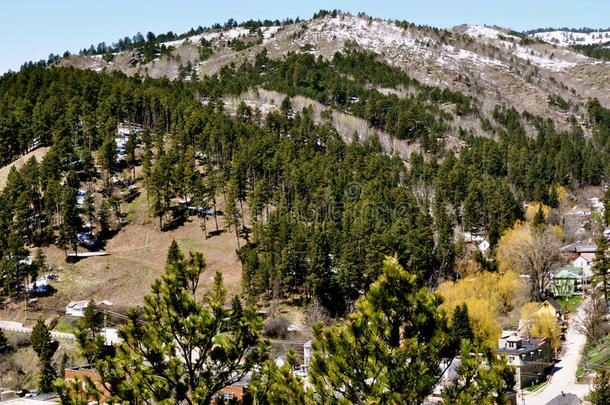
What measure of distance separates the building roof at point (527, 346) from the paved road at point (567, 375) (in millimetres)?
2316

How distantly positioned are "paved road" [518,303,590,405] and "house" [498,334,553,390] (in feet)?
3.44

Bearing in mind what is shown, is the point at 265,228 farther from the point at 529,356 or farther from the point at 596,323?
the point at 596,323

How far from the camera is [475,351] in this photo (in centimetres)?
1266

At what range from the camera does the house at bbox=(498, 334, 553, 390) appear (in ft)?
155

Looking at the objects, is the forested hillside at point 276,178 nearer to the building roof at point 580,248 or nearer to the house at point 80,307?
the house at point 80,307

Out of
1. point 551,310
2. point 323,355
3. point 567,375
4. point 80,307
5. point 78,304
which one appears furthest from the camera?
point 78,304

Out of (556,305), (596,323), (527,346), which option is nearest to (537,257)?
(556,305)

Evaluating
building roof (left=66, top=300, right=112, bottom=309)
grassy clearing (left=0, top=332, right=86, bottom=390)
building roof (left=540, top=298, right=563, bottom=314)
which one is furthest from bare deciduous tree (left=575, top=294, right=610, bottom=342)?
building roof (left=66, top=300, right=112, bottom=309)

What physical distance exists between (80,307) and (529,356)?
44961 millimetres

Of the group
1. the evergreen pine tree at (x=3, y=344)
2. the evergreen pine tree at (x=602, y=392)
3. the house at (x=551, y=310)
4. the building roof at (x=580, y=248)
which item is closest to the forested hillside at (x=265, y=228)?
the building roof at (x=580, y=248)

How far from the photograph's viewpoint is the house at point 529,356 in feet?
155

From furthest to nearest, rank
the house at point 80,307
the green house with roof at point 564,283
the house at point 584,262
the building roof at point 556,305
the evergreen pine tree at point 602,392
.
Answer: the house at point 584,262, the green house with roof at point 564,283, the house at point 80,307, the building roof at point 556,305, the evergreen pine tree at point 602,392

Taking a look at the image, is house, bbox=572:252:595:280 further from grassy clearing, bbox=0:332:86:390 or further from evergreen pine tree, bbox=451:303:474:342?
grassy clearing, bbox=0:332:86:390

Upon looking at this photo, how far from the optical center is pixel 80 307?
62.2 m
